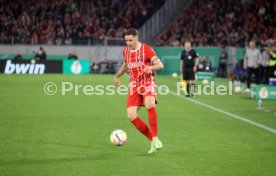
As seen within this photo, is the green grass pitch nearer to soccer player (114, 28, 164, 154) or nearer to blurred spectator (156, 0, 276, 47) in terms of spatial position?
soccer player (114, 28, 164, 154)

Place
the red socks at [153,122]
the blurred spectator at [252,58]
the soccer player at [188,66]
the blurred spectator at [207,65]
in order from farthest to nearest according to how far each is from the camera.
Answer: the blurred spectator at [207,65] < the blurred spectator at [252,58] < the soccer player at [188,66] < the red socks at [153,122]

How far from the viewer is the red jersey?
10992 mm

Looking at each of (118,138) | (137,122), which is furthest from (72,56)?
(137,122)

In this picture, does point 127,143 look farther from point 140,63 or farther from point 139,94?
point 140,63

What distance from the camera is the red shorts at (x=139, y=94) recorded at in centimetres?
1100

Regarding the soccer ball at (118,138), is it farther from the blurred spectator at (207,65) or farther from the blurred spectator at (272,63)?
the blurred spectator at (207,65)

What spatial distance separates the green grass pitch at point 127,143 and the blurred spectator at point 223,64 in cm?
1929

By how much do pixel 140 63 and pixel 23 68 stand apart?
107 feet

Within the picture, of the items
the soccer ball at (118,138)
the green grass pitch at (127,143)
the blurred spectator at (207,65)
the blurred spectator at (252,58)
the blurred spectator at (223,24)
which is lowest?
the green grass pitch at (127,143)

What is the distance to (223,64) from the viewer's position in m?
40.9

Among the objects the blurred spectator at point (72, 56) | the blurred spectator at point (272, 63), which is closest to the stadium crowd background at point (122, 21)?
the blurred spectator at point (72, 56)

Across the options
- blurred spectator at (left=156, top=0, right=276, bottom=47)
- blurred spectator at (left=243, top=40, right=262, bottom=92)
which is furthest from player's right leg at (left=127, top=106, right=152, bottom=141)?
blurred spectator at (left=156, top=0, right=276, bottom=47)

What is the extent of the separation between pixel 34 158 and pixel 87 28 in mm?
37220

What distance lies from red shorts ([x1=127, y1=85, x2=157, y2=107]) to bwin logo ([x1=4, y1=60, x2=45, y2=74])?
3199cm
